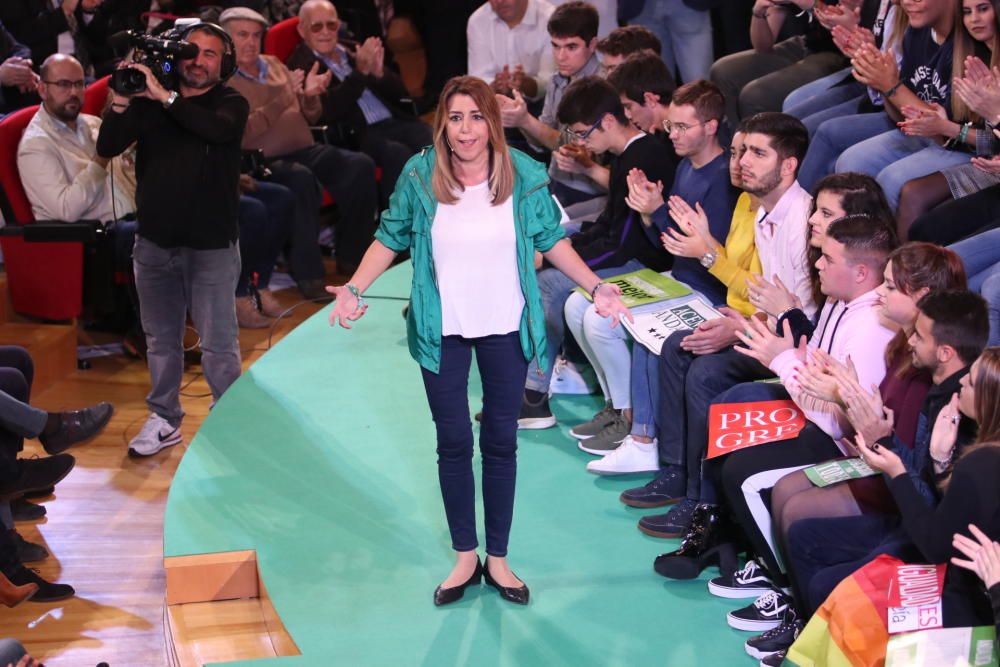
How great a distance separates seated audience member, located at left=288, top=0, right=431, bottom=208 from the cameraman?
2060mm

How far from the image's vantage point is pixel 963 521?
248 centimetres

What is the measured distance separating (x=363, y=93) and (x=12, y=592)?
12.4ft

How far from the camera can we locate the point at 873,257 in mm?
3111

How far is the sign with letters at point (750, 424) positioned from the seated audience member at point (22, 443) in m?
1.88

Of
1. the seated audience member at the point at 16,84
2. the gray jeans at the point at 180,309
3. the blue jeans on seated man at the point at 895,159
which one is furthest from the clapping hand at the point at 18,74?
the blue jeans on seated man at the point at 895,159

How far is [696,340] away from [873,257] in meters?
0.60

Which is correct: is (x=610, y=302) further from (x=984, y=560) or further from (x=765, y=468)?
(x=984, y=560)

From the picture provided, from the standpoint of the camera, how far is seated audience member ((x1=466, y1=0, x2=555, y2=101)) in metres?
6.35

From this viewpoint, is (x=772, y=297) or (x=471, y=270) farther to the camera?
(x=772, y=297)

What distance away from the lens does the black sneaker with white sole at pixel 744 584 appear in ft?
10.3

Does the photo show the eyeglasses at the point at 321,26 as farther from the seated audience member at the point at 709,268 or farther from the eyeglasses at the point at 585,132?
the seated audience member at the point at 709,268

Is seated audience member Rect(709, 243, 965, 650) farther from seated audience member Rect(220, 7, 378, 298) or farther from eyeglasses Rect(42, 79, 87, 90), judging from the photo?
seated audience member Rect(220, 7, 378, 298)

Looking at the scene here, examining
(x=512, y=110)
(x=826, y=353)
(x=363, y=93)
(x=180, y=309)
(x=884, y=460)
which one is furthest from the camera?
(x=363, y=93)

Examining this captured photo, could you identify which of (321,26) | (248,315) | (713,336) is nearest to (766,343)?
(713,336)
